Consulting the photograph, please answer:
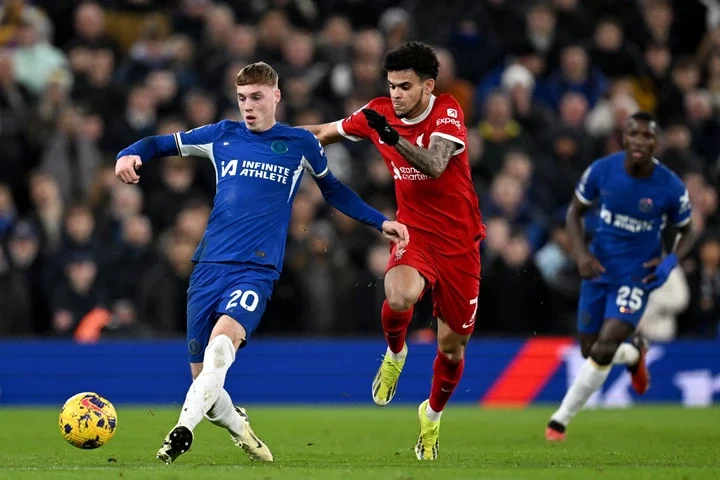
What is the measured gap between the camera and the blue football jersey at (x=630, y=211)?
1323 cm

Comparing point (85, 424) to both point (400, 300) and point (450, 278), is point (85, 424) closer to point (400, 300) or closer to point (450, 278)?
point (400, 300)

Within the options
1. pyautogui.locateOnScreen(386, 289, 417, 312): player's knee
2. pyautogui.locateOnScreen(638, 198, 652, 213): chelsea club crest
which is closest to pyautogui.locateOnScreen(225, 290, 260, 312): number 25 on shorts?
pyautogui.locateOnScreen(386, 289, 417, 312): player's knee

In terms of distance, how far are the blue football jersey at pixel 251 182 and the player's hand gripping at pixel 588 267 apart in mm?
3817

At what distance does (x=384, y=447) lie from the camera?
1223cm

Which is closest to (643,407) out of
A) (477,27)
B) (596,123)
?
(596,123)

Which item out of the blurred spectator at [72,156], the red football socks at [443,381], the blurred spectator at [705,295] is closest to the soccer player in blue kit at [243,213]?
the red football socks at [443,381]

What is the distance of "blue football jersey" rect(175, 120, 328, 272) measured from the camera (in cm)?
992

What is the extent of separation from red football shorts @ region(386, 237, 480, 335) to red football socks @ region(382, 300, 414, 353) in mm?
287

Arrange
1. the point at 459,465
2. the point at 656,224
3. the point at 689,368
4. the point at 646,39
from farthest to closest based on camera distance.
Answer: the point at 646,39
the point at 689,368
the point at 656,224
the point at 459,465

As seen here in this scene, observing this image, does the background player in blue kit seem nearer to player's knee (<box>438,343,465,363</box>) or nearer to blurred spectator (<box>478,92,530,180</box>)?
player's knee (<box>438,343,465,363</box>)

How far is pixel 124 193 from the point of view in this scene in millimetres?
17797

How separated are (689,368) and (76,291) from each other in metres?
8.20

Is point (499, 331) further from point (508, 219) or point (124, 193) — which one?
point (124, 193)

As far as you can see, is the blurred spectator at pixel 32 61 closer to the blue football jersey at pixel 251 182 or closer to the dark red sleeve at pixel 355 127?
the dark red sleeve at pixel 355 127
